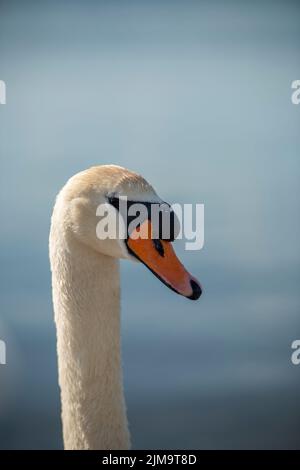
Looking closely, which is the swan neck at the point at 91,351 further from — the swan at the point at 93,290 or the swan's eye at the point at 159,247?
the swan's eye at the point at 159,247

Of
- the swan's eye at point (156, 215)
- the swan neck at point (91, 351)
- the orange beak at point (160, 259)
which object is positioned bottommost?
the swan neck at point (91, 351)

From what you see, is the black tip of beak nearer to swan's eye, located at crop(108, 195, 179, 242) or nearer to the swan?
the swan

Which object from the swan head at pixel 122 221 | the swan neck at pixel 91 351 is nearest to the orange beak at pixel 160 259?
the swan head at pixel 122 221

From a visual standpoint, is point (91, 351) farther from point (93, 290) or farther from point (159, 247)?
point (159, 247)

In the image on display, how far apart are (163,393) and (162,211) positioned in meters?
3.09

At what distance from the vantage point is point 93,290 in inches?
85.1

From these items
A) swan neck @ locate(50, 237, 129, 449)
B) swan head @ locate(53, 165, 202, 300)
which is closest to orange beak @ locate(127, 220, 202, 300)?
swan head @ locate(53, 165, 202, 300)

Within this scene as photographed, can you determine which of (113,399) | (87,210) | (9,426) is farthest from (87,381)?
(9,426)

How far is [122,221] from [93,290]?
197mm

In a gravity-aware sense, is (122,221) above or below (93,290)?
above

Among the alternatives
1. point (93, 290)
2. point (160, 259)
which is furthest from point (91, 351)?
point (160, 259)

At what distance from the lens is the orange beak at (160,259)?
6.83ft

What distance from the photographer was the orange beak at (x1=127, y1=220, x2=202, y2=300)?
2082 mm

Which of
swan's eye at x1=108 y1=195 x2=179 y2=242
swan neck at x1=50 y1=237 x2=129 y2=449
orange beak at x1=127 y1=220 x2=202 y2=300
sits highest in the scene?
swan's eye at x1=108 y1=195 x2=179 y2=242
